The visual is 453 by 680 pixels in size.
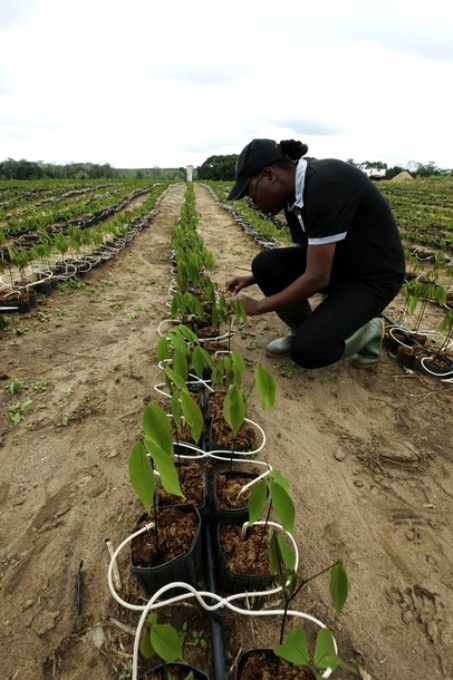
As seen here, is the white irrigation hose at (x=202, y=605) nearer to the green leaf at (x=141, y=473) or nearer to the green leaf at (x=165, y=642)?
the green leaf at (x=165, y=642)

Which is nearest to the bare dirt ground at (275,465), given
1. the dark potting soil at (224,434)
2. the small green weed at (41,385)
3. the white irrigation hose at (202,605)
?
the small green weed at (41,385)

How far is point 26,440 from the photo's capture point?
192 centimetres

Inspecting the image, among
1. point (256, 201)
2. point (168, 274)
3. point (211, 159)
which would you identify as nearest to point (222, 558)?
point (256, 201)

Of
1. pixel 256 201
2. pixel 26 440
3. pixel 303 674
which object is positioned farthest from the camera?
pixel 256 201

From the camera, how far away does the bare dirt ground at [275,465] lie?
1.16 metres

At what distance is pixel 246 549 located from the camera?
1.25 metres

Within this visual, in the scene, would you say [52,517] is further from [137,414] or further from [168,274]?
[168,274]

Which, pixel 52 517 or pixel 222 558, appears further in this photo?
pixel 52 517

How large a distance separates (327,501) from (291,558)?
2.90 feet

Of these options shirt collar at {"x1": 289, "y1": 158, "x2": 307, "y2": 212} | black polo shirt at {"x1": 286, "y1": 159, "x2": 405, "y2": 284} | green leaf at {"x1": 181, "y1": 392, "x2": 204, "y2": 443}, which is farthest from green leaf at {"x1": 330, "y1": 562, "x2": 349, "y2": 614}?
shirt collar at {"x1": 289, "y1": 158, "x2": 307, "y2": 212}

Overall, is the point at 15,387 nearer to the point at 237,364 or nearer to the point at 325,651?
the point at 237,364

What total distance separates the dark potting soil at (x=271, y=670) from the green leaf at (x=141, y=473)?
0.55 metres

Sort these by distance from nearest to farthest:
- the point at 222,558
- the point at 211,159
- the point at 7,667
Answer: the point at 7,667, the point at 222,558, the point at 211,159

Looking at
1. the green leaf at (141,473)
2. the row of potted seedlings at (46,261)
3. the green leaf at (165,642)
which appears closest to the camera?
the green leaf at (165,642)
